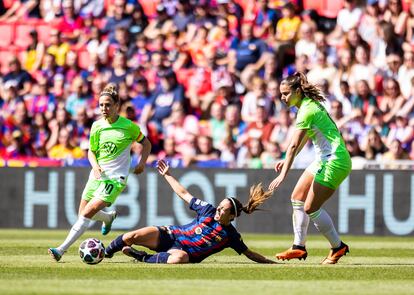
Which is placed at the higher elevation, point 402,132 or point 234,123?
point 234,123

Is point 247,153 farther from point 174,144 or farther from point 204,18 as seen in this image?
point 204,18

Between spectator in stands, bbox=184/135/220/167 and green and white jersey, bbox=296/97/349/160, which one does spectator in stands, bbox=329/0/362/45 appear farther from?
green and white jersey, bbox=296/97/349/160

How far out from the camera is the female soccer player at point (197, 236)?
12.5 meters

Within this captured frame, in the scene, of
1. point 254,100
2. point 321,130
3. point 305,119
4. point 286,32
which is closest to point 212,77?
point 254,100

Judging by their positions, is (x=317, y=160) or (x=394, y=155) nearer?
(x=317, y=160)

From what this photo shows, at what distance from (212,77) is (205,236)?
32.8 ft

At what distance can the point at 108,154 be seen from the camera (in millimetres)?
13484

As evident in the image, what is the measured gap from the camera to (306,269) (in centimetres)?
1231

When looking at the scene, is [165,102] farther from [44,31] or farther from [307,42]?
[44,31]

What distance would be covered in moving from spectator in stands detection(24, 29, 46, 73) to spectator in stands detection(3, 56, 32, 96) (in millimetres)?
588

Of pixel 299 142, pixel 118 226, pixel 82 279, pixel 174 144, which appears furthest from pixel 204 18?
pixel 82 279

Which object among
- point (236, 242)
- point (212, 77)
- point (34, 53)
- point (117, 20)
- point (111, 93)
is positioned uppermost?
point (117, 20)

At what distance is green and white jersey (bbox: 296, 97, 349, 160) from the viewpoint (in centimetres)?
1269

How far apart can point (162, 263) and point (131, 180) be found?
7432 millimetres
